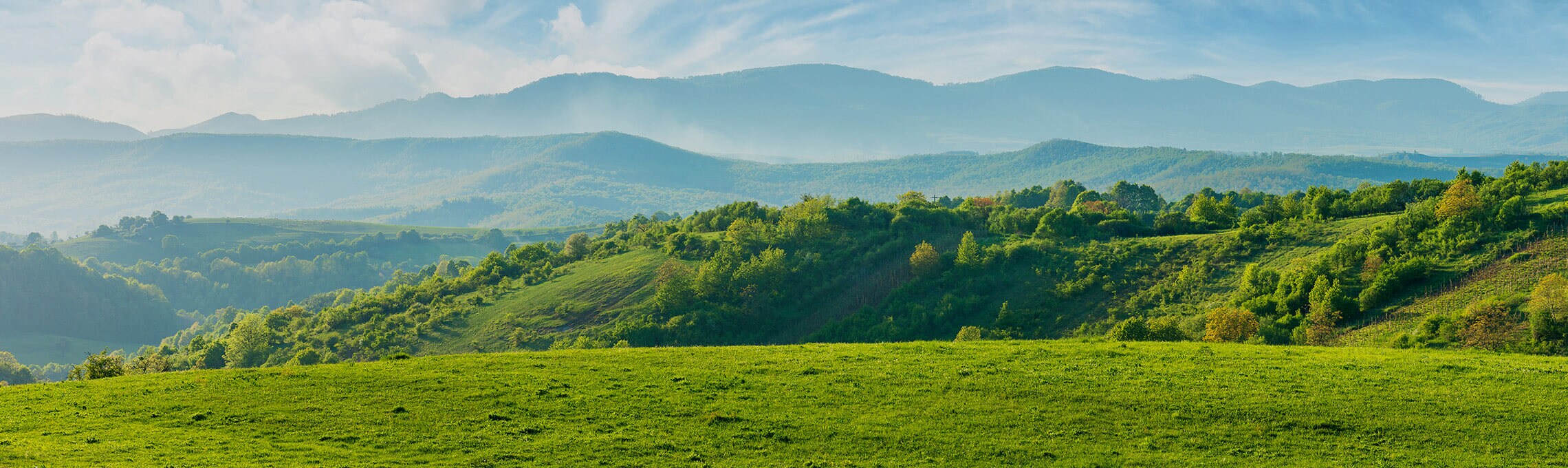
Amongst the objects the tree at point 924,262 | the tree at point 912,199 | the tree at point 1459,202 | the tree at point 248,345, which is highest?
the tree at point 912,199

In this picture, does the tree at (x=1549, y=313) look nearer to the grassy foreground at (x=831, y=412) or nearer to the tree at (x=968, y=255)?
the grassy foreground at (x=831, y=412)

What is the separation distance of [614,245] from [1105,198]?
305 ft

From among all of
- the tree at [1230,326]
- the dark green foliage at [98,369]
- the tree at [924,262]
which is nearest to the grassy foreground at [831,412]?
the dark green foliage at [98,369]

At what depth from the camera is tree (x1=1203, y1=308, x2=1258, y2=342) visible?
158 feet

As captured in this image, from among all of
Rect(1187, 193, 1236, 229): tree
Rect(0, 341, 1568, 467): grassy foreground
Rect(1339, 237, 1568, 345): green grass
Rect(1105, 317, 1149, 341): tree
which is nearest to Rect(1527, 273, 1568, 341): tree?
Rect(1339, 237, 1568, 345): green grass

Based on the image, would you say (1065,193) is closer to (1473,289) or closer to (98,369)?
(1473,289)

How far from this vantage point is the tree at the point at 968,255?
272 feet

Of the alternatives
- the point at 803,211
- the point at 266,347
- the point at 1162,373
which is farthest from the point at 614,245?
the point at 1162,373

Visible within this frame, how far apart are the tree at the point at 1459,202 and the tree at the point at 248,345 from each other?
103694 mm

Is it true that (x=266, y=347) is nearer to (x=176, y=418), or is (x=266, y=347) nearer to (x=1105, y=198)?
(x=176, y=418)

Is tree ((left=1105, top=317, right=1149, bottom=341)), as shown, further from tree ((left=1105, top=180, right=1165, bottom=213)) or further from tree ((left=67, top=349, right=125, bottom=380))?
tree ((left=1105, top=180, right=1165, bottom=213))

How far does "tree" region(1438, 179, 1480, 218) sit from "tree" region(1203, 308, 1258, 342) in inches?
769

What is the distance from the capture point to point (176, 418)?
→ 24484 mm

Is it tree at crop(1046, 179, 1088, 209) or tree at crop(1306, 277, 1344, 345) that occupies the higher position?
tree at crop(1046, 179, 1088, 209)
